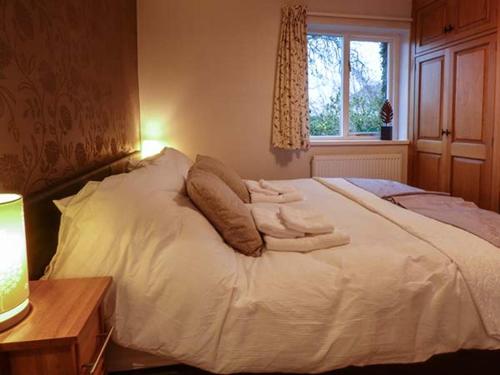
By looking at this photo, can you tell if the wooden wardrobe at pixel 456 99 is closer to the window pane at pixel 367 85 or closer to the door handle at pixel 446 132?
the door handle at pixel 446 132

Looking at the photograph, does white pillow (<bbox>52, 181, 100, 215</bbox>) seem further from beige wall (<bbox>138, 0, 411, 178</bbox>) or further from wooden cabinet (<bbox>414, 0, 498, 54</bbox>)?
wooden cabinet (<bbox>414, 0, 498, 54</bbox>)

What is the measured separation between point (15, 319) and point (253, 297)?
662 mm

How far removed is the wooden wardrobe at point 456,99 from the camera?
2980mm

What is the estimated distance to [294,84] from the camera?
148 inches

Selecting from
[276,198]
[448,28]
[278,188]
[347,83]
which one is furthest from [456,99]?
[276,198]

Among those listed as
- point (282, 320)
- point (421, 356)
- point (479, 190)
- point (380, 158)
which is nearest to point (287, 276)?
point (282, 320)

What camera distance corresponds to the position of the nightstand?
812mm

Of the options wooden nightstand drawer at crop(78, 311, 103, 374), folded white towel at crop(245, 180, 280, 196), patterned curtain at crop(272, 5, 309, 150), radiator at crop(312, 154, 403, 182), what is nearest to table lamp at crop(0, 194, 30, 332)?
wooden nightstand drawer at crop(78, 311, 103, 374)

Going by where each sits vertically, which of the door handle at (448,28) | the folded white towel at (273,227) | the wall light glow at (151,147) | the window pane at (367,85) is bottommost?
the folded white towel at (273,227)

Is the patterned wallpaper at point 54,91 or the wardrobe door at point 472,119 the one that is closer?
the patterned wallpaper at point 54,91

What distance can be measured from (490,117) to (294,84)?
1712 mm

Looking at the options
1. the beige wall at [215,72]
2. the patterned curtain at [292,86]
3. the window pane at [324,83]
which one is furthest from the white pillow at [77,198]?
the window pane at [324,83]

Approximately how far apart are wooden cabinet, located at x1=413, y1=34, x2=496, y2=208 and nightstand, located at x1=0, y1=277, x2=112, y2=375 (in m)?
3.10

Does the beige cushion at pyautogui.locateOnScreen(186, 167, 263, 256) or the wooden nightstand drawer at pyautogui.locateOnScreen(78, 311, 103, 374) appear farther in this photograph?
the beige cushion at pyautogui.locateOnScreen(186, 167, 263, 256)
